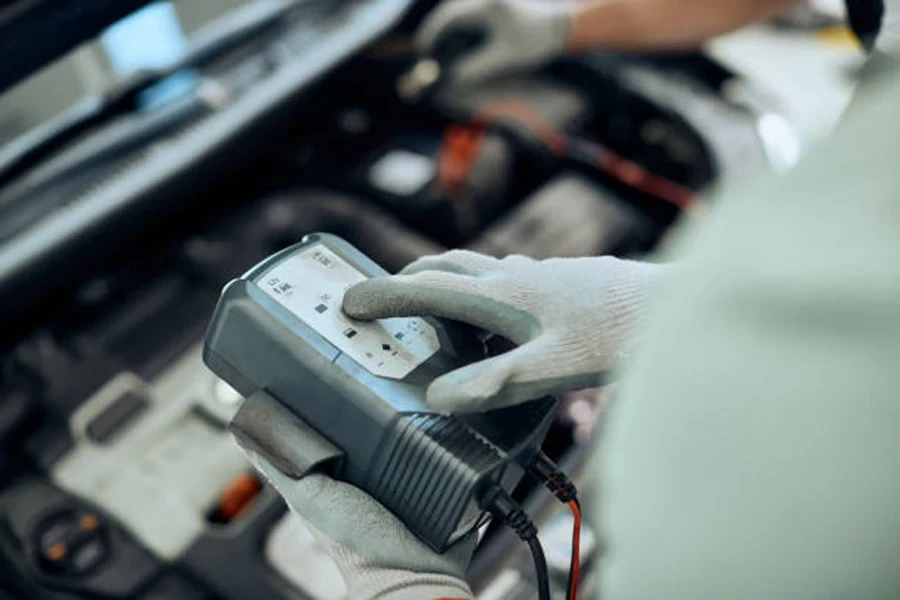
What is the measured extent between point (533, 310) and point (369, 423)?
0.39ft

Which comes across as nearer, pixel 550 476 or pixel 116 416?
pixel 550 476

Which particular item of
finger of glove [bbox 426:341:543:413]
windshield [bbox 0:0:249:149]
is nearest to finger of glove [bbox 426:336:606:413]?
finger of glove [bbox 426:341:543:413]

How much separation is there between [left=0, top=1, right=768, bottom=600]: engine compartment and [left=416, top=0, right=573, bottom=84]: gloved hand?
3cm

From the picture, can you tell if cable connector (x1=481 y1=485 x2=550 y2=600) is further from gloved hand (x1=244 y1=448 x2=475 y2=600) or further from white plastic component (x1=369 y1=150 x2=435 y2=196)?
white plastic component (x1=369 y1=150 x2=435 y2=196)

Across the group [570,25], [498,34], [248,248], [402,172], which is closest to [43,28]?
[248,248]

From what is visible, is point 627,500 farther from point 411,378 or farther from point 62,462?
point 62,462

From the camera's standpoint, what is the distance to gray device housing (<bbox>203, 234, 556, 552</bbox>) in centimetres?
46

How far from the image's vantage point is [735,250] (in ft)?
0.95

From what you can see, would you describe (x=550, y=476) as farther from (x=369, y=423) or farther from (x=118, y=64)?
(x=118, y=64)

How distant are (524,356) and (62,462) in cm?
59

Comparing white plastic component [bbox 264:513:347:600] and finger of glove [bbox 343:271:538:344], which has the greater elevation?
finger of glove [bbox 343:271:538:344]

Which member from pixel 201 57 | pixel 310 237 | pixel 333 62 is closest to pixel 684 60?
pixel 333 62

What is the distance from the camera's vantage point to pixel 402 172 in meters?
1.07

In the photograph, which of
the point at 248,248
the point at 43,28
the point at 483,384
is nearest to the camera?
the point at 483,384
